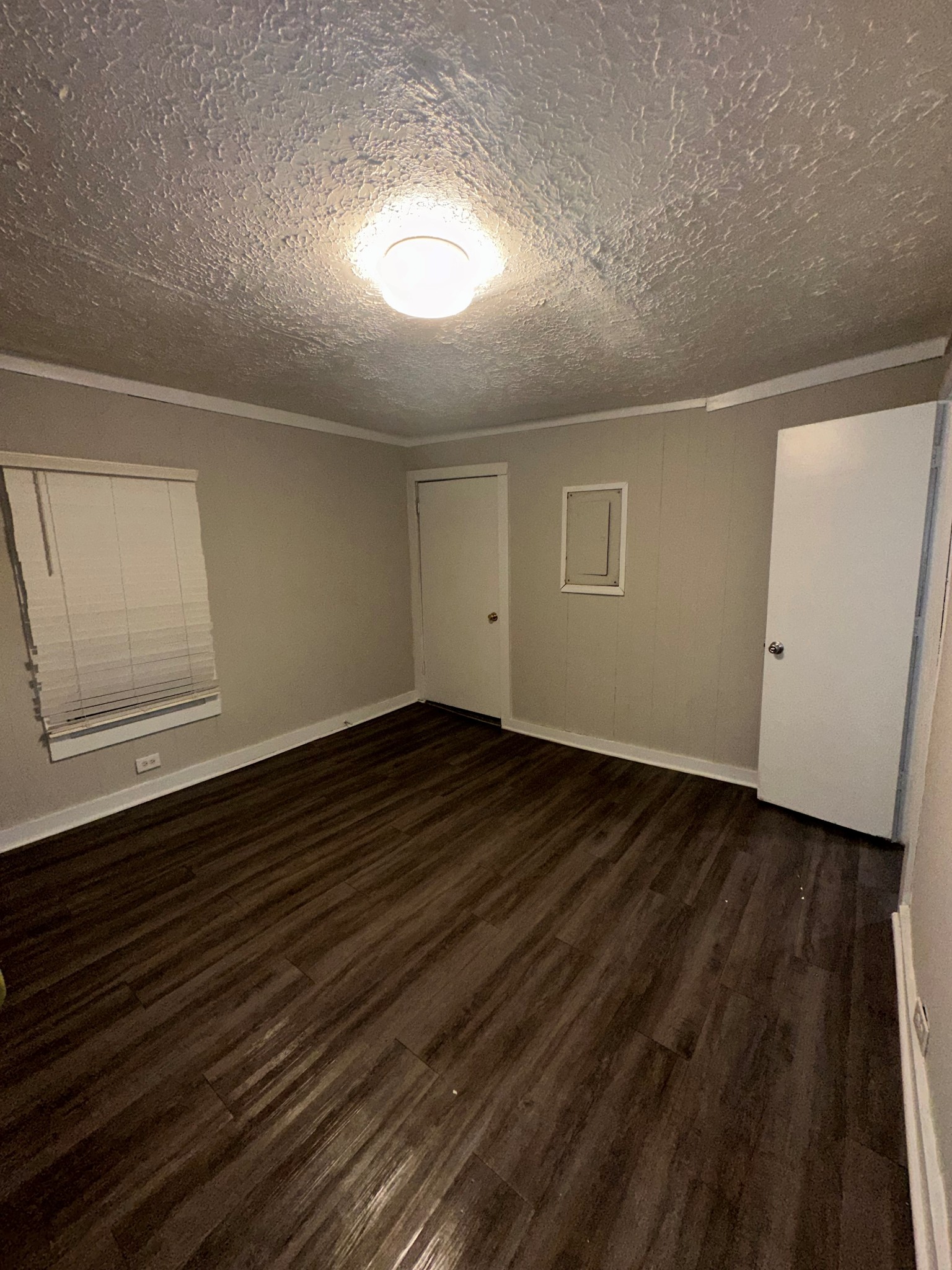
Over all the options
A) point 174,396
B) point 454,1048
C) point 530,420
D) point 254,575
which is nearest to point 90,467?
point 174,396

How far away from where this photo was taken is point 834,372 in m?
2.49

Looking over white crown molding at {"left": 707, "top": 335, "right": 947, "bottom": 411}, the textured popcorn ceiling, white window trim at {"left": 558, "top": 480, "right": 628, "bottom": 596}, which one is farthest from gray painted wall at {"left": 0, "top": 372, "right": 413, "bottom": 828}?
white crown molding at {"left": 707, "top": 335, "right": 947, "bottom": 411}

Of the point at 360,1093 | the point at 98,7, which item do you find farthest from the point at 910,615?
the point at 98,7

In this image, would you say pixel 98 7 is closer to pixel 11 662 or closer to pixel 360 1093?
pixel 360 1093

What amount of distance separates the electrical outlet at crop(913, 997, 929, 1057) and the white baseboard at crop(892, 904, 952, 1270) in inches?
0.9

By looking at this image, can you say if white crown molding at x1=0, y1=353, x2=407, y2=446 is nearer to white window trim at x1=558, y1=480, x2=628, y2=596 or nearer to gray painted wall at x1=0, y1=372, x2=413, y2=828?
gray painted wall at x1=0, y1=372, x2=413, y2=828

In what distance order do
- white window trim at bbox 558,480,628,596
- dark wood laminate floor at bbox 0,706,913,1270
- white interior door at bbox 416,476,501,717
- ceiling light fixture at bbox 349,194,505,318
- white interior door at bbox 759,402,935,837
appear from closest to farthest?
dark wood laminate floor at bbox 0,706,913,1270 → ceiling light fixture at bbox 349,194,505,318 → white interior door at bbox 759,402,935,837 → white window trim at bbox 558,480,628,596 → white interior door at bbox 416,476,501,717

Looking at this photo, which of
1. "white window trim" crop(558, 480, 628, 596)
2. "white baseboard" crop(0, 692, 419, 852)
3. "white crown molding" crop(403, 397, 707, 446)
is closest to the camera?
"white baseboard" crop(0, 692, 419, 852)

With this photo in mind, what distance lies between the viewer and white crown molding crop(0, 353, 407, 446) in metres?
2.38

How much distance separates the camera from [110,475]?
8.74ft

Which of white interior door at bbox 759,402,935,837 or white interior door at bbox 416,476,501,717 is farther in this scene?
white interior door at bbox 416,476,501,717

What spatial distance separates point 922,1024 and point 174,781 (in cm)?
361

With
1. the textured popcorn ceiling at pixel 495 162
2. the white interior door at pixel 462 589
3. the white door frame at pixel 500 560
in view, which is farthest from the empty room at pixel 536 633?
the white interior door at pixel 462 589

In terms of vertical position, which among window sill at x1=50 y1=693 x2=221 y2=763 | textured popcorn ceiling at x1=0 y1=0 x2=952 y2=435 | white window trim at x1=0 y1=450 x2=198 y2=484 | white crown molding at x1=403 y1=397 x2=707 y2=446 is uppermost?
white crown molding at x1=403 y1=397 x2=707 y2=446
